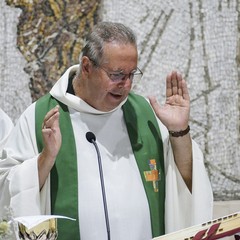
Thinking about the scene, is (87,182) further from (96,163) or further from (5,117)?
(5,117)

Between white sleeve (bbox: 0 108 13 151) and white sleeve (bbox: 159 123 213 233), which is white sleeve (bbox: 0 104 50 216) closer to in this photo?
white sleeve (bbox: 0 108 13 151)

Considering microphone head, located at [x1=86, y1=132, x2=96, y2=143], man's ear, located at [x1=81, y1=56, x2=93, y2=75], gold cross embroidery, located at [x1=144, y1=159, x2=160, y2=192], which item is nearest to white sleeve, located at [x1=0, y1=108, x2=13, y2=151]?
microphone head, located at [x1=86, y1=132, x2=96, y2=143]

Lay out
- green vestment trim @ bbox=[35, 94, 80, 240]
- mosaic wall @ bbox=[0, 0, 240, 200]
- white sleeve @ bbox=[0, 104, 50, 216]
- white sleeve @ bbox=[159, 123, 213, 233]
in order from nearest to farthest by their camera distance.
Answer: white sleeve @ bbox=[0, 104, 50, 216], green vestment trim @ bbox=[35, 94, 80, 240], white sleeve @ bbox=[159, 123, 213, 233], mosaic wall @ bbox=[0, 0, 240, 200]

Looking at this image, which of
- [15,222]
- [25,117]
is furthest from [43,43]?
[15,222]

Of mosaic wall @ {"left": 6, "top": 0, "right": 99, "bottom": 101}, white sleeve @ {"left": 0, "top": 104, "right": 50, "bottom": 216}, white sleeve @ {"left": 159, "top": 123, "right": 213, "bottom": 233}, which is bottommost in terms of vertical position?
white sleeve @ {"left": 159, "top": 123, "right": 213, "bottom": 233}

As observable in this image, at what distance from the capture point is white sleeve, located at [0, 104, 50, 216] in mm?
3557

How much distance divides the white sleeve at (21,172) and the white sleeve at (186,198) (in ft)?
1.90

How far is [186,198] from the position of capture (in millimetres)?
3824

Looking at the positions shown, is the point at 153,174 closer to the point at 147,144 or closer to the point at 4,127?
the point at 147,144

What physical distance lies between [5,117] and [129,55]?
0.92 meters

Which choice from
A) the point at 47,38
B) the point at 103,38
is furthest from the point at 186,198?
the point at 47,38

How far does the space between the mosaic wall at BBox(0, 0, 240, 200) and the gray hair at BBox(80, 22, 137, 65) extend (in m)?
1.17

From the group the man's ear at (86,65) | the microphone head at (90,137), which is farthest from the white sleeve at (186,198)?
the man's ear at (86,65)

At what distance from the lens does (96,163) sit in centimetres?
376
